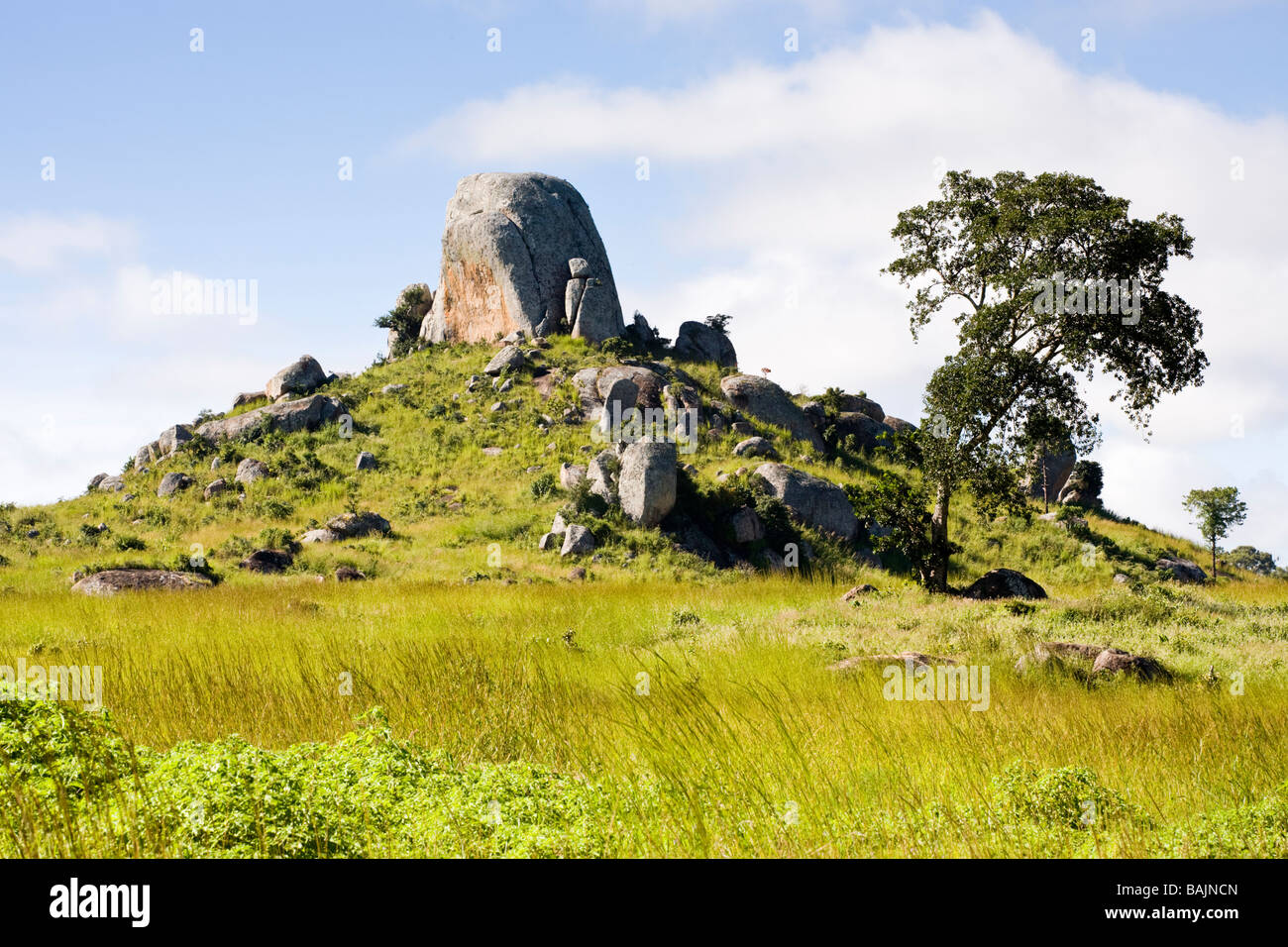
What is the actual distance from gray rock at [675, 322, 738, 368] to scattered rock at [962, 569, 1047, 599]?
33.9 meters

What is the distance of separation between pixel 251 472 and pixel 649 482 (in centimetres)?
2221

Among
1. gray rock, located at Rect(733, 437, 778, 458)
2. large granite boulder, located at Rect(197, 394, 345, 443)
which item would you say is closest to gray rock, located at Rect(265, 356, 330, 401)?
large granite boulder, located at Rect(197, 394, 345, 443)

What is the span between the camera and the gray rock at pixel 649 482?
34.8 metres

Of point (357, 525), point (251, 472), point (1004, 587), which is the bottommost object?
point (1004, 587)

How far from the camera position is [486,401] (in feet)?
169

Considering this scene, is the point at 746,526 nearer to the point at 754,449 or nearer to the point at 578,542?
the point at 578,542

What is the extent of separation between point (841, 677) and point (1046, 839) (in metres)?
5.97

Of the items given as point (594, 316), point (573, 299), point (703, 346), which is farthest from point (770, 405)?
point (573, 299)

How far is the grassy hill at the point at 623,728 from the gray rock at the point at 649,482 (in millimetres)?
11039

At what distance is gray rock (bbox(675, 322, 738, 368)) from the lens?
6122 cm

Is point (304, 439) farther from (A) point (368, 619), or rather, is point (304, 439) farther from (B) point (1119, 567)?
(B) point (1119, 567)

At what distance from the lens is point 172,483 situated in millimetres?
44469

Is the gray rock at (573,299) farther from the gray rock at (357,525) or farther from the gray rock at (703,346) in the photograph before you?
the gray rock at (357,525)
